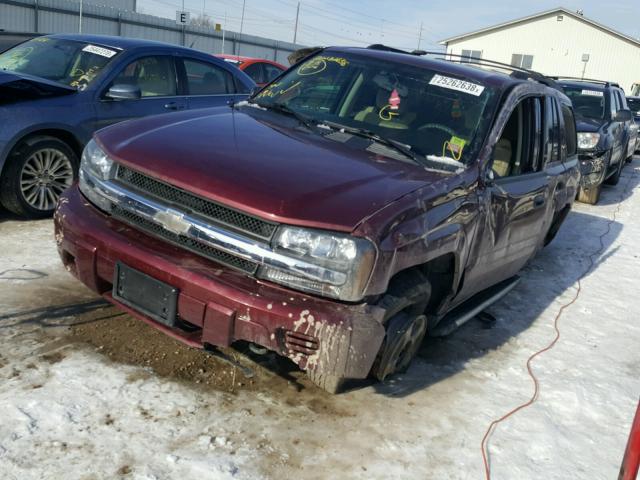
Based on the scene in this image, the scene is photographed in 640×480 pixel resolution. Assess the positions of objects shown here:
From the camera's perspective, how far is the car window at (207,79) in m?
6.88

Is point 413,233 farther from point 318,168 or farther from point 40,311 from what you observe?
point 40,311

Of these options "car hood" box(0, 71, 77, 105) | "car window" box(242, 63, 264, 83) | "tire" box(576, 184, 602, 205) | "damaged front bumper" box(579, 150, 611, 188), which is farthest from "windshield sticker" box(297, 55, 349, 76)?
"car window" box(242, 63, 264, 83)

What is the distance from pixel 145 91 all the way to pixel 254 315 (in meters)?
4.30

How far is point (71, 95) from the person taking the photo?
574 cm

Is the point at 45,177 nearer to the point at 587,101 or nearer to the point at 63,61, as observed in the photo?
the point at 63,61

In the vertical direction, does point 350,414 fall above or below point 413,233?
below

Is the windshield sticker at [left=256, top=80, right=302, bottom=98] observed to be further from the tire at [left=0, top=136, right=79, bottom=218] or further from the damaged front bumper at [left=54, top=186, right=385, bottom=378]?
the tire at [left=0, top=136, right=79, bottom=218]

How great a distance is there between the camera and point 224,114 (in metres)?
4.13

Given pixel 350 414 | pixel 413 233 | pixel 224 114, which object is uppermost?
pixel 224 114

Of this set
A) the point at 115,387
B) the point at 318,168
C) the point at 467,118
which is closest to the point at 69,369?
the point at 115,387

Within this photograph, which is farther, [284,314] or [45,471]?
[284,314]

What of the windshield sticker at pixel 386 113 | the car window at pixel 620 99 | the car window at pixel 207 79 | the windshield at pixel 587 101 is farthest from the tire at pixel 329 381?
the car window at pixel 620 99

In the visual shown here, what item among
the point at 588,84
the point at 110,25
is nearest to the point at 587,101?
the point at 588,84

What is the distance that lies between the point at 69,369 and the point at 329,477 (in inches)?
57.2
